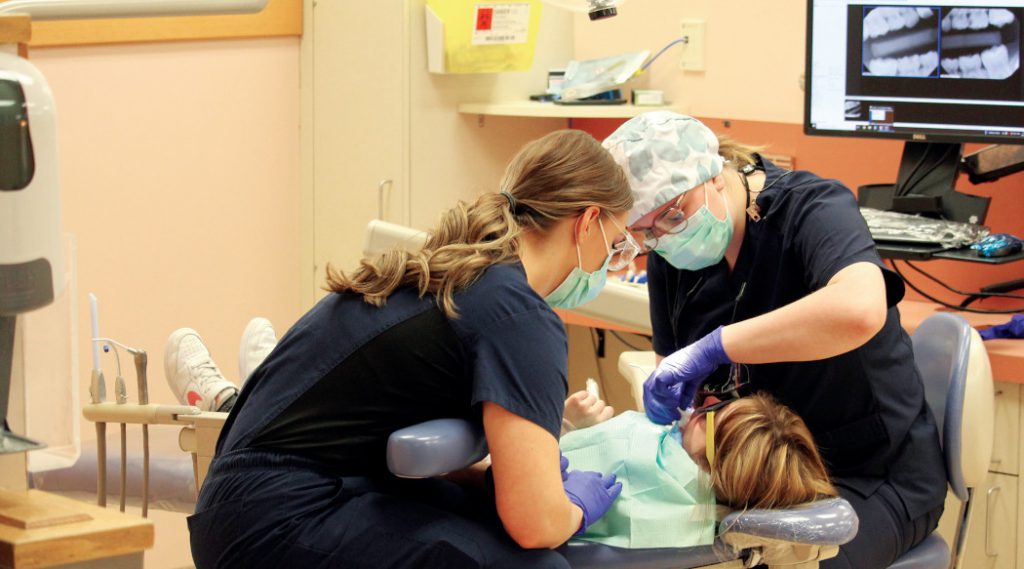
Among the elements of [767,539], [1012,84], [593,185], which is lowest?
[767,539]

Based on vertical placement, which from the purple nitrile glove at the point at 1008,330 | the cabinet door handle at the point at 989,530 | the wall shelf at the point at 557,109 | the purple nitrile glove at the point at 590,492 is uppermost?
the wall shelf at the point at 557,109

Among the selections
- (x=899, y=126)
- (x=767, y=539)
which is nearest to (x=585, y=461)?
(x=767, y=539)

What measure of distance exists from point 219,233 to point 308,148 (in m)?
0.37

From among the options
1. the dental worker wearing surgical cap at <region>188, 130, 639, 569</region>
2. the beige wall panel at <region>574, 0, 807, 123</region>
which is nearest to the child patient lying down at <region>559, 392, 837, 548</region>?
the dental worker wearing surgical cap at <region>188, 130, 639, 569</region>

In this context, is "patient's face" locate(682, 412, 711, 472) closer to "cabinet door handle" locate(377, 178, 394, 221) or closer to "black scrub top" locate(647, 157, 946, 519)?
"black scrub top" locate(647, 157, 946, 519)

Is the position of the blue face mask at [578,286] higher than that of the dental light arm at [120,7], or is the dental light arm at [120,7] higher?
the dental light arm at [120,7]

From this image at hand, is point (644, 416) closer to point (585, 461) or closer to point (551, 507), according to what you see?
point (585, 461)

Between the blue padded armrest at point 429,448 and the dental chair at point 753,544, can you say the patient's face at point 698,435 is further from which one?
the blue padded armrest at point 429,448

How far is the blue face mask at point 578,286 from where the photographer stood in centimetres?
180

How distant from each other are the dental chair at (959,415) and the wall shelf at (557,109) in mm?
1480

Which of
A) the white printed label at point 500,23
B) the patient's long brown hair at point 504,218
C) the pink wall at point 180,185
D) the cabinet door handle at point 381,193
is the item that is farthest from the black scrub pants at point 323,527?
the white printed label at point 500,23

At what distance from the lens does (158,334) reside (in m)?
3.46

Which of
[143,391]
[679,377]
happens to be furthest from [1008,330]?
[143,391]

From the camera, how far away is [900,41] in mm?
2648
